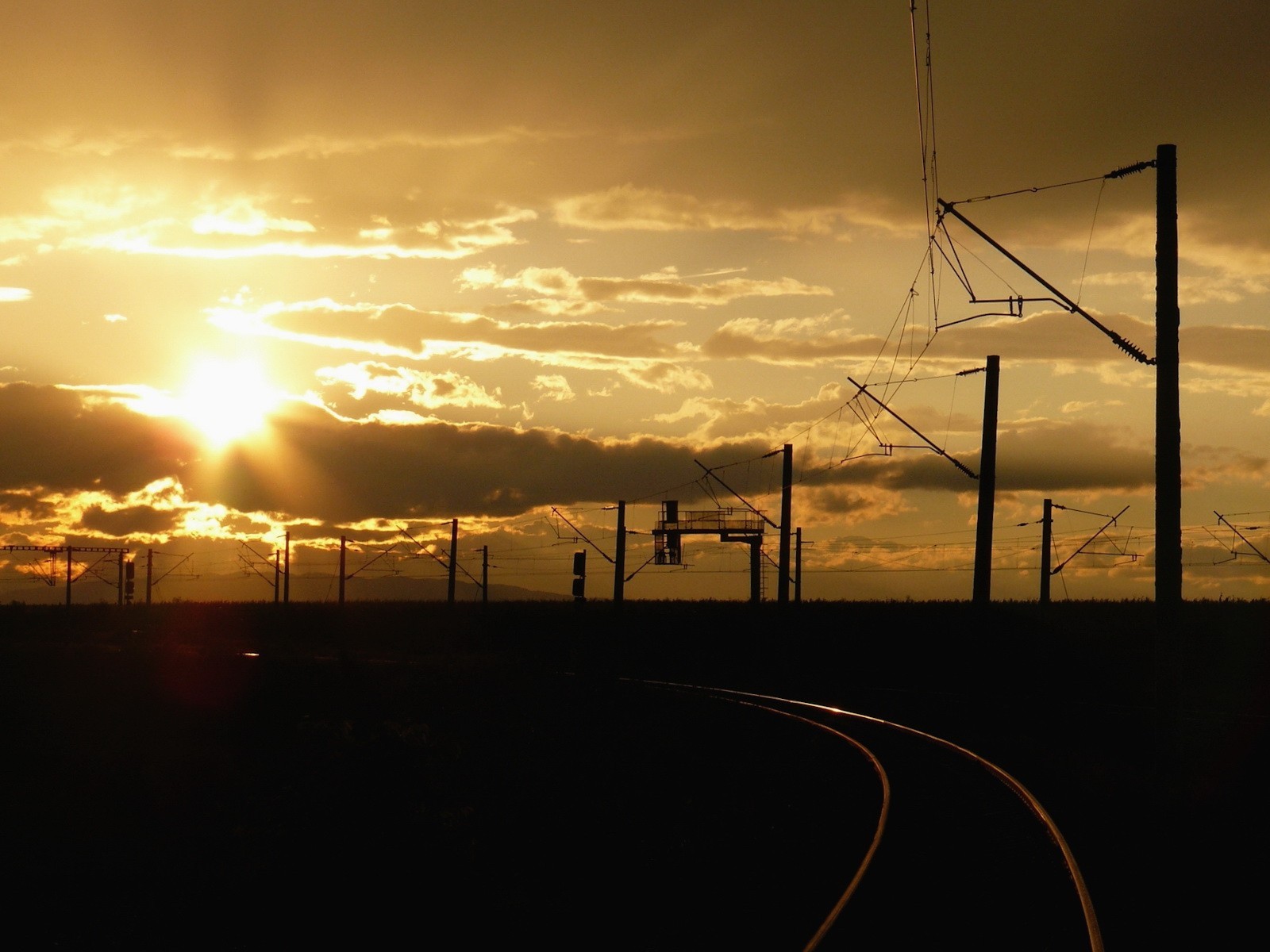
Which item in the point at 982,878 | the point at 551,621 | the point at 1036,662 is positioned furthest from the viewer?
the point at 551,621

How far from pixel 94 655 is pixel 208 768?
34145 millimetres

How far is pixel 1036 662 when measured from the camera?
5219 centimetres

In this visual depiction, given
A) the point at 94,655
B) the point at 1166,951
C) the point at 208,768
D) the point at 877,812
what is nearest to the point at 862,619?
the point at 94,655

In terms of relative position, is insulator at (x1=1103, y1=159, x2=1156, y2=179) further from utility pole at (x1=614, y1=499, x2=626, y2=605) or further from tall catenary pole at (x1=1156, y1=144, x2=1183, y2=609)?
utility pole at (x1=614, y1=499, x2=626, y2=605)

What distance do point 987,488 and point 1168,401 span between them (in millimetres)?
17072

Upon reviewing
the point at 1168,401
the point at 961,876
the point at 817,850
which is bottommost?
the point at 817,850

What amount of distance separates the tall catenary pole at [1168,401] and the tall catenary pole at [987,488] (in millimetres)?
16336

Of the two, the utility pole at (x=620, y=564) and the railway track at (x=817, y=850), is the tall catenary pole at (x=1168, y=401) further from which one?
the utility pole at (x=620, y=564)

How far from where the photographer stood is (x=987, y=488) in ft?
124

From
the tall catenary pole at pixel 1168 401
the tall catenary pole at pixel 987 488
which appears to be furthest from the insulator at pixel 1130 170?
the tall catenary pole at pixel 987 488

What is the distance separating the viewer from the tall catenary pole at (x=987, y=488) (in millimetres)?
37688

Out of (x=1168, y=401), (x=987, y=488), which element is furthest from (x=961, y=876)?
(x=987, y=488)

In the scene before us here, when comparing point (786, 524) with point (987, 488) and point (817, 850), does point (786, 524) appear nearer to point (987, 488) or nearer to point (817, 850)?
point (987, 488)

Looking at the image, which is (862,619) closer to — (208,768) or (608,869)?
(208,768)
